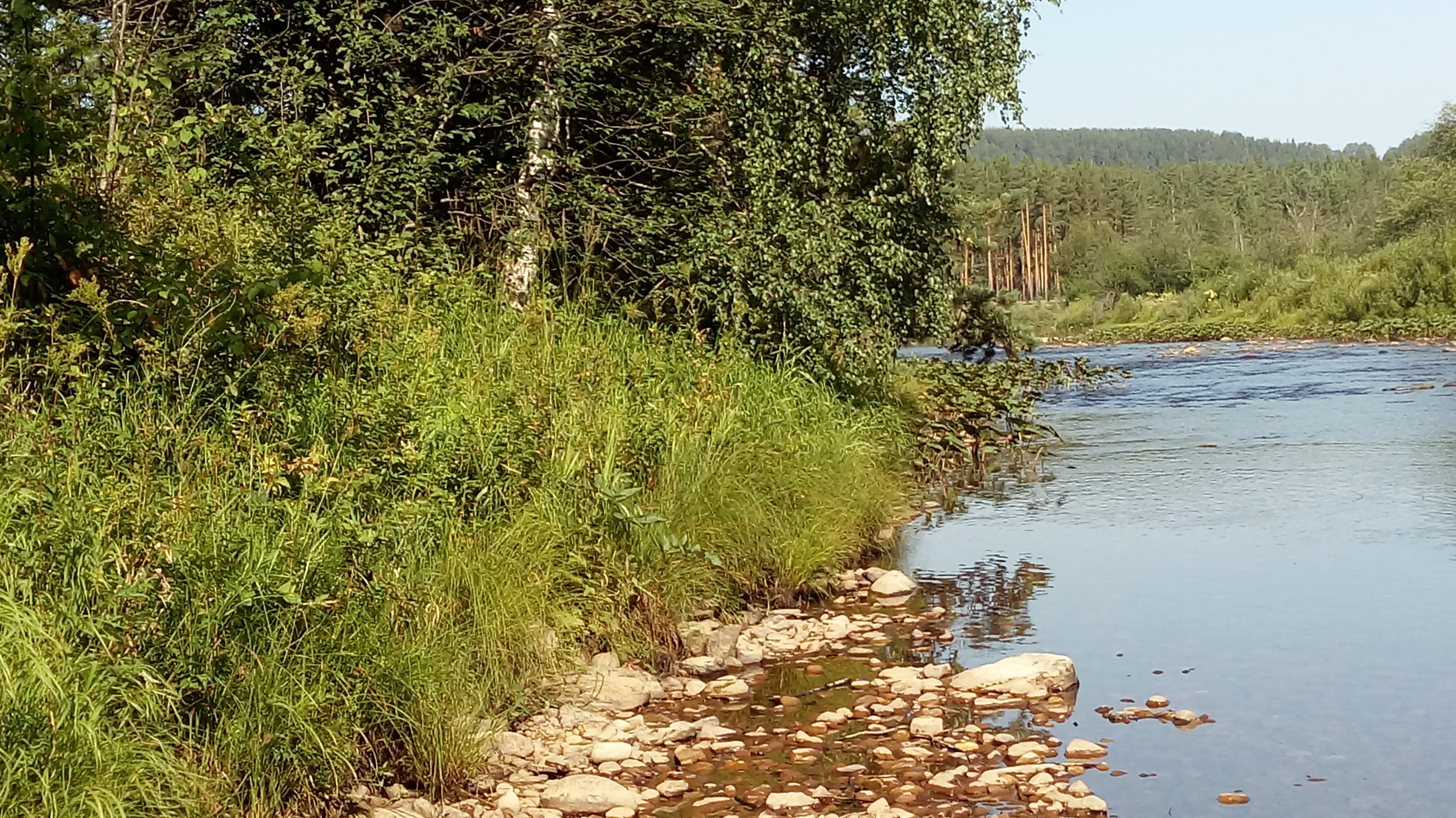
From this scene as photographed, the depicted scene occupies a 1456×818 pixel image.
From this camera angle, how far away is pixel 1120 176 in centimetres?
10644

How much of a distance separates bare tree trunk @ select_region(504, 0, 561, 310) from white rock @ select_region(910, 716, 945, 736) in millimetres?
5715

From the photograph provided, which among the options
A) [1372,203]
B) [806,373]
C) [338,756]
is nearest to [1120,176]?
[1372,203]

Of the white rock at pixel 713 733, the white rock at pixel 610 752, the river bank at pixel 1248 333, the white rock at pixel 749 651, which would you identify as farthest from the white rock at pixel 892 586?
the river bank at pixel 1248 333

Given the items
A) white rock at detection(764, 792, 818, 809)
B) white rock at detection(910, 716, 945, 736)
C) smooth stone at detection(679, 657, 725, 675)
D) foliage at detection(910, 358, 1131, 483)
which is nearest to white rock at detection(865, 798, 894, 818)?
white rock at detection(764, 792, 818, 809)

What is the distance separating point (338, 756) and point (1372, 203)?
105041mm

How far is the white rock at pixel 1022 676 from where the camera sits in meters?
6.70

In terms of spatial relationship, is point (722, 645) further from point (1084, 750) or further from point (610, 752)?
point (1084, 750)

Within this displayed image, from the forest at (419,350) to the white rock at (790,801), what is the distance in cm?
116

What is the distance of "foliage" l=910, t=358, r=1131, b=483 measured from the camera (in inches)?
611

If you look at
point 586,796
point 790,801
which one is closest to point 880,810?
point 790,801

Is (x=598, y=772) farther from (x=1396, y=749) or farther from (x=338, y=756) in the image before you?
(x=1396, y=749)

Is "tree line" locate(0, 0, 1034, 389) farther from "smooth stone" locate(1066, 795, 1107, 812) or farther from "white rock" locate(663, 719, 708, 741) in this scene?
"smooth stone" locate(1066, 795, 1107, 812)

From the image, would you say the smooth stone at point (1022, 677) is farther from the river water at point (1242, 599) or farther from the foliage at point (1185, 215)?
the foliage at point (1185, 215)

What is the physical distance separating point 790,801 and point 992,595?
13.2ft
